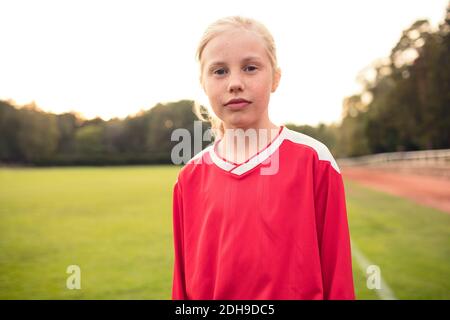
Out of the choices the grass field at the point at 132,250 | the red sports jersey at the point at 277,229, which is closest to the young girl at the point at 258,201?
the red sports jersey at the point at 277,229

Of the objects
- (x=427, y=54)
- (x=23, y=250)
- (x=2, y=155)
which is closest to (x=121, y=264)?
(x=23, y=250)

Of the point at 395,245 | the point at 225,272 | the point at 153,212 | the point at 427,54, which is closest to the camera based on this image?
the point at 225,272

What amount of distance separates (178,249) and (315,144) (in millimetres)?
624

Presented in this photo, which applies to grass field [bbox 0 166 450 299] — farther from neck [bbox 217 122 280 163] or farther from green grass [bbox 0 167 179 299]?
neck [bbox 217 122 280 163]

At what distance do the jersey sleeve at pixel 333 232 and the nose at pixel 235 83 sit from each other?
35 cm

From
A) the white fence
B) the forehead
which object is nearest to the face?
the forehead

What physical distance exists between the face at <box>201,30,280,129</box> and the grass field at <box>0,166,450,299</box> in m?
3.50

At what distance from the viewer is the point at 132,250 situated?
282 inches

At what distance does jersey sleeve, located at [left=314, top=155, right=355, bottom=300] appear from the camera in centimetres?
148

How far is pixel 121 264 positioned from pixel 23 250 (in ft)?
7.25

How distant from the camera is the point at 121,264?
20.3 feet

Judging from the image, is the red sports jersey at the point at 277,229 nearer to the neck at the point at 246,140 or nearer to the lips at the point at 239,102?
the neck at the point at 246,140

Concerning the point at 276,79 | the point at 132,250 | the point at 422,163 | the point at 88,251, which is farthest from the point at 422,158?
the point at 276,79

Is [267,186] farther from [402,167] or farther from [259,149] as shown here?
[402,167]
